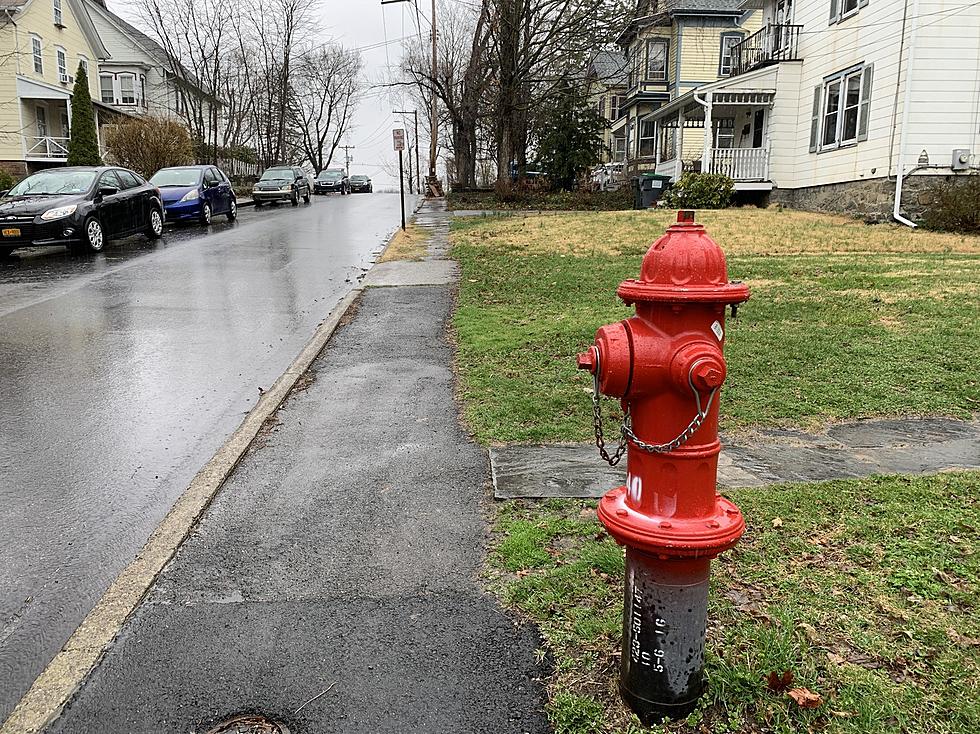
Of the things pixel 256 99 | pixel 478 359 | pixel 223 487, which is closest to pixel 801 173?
pixel 478 359

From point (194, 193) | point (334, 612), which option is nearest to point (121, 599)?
point (334, 612)

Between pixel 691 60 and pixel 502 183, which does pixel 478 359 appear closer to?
pixel 502 183

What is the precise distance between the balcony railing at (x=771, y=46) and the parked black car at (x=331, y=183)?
29.9 meters

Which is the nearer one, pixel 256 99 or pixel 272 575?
pixel 272 575

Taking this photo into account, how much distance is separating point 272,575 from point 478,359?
3653 millimetres

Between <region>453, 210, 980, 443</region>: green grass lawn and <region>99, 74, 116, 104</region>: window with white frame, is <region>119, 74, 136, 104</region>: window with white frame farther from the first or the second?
<region>453, 210, 980, 443</region>: green grass lawn

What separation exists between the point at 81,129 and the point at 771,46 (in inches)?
1063

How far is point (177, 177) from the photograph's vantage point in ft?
72.6

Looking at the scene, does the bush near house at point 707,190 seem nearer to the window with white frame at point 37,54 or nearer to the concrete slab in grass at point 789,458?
the concrete slab in grass at point 789,458

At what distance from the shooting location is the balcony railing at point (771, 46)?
24.5 metres

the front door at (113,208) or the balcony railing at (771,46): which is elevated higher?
the balcony railing at (771,46)

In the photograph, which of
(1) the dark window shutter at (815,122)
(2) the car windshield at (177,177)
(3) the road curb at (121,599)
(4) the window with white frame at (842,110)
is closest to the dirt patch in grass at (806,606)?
(3) the road curb at (121,599)

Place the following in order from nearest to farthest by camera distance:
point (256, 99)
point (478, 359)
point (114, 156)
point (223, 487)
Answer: point (223, 487) < point (478, 359) < point (114, 156) < point (256, 99)

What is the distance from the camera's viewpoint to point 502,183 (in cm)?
3011
